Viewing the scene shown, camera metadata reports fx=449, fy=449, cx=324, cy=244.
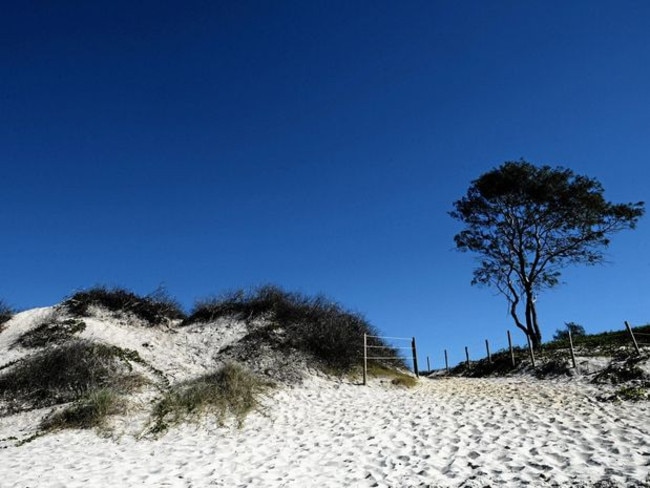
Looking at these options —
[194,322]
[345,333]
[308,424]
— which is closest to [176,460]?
[308,424]

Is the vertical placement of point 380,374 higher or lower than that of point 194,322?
lower

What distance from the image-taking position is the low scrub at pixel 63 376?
1330 cm

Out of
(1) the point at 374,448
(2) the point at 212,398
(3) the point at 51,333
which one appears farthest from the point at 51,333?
(1) the point at 374,448

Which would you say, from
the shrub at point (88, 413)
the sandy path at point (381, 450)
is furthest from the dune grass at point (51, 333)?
the sandy path at point (381, 450)

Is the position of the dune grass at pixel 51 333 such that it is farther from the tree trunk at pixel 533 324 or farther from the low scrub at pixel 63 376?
the tree trunk at pixel 533 324

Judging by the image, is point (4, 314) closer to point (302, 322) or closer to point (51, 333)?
point (51, 333)

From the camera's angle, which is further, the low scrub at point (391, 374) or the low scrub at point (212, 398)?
the low scrub at point (391, 374)

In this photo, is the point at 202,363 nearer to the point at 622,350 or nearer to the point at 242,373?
the point at 242,373

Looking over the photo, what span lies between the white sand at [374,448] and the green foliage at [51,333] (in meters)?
4.72

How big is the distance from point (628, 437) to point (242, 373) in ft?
33.2

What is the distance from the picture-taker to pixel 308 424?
1161cm

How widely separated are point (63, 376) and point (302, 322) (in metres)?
9.27

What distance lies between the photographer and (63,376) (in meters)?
14.0

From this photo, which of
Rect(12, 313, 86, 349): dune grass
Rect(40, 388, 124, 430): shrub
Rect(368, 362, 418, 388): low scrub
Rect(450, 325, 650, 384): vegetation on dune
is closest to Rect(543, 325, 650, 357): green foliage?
Rect(450, 325, 650, 384): vegetation on dune
